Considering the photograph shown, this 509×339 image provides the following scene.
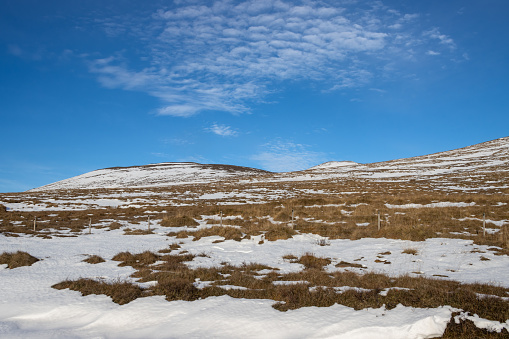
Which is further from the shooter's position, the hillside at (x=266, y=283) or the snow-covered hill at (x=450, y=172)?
the snow-covered hill at (x=450, y=172)

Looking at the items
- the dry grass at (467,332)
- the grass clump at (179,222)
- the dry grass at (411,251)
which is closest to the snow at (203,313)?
the dry grass at (467,332)

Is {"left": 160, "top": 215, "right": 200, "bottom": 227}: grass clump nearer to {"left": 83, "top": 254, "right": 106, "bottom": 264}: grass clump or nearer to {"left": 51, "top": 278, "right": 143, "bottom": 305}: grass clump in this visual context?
{"left": 83, "top": 254, "right": 106, "bottom": 264}: grass clump

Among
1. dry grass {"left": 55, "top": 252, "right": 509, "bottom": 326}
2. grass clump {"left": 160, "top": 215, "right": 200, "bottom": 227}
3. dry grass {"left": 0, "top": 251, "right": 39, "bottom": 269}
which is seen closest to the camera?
dry grass {"left": 55, "top": 252, "right": 509, "bottom": 326}

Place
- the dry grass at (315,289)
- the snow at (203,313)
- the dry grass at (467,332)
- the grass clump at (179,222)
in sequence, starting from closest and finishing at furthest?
the dry grass at (467,332)
the snow at (203,313)
the dry grass at (315,289)
the grass clump at (179,222)

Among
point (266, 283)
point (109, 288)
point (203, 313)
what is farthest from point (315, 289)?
point (109, 288)

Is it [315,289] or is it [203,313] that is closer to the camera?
[203,313]

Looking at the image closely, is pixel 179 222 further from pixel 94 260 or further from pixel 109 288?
pixel 109 288

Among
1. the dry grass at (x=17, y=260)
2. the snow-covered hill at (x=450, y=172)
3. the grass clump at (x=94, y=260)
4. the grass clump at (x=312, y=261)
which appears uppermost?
the snow-covered hill at (x=450, y=172)

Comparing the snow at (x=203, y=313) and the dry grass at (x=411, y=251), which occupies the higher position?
the dry grass at (x=411, y=251)

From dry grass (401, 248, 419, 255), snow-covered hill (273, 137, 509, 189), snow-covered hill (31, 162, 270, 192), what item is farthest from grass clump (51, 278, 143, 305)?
snow-covered hill (31, 162, 270, 192)

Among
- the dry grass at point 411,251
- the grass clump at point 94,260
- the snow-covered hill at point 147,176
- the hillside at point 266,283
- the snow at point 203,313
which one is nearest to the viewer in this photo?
the snow at point 203,313

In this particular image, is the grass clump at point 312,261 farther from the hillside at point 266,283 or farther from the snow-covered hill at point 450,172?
the snow-covered hill at point 450,172

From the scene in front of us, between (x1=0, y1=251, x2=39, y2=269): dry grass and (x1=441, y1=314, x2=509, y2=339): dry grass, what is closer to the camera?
(x1=441, y1=314, x2=509, y2=339): dry grass

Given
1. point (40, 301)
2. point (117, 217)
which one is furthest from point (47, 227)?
point (40, 301)
